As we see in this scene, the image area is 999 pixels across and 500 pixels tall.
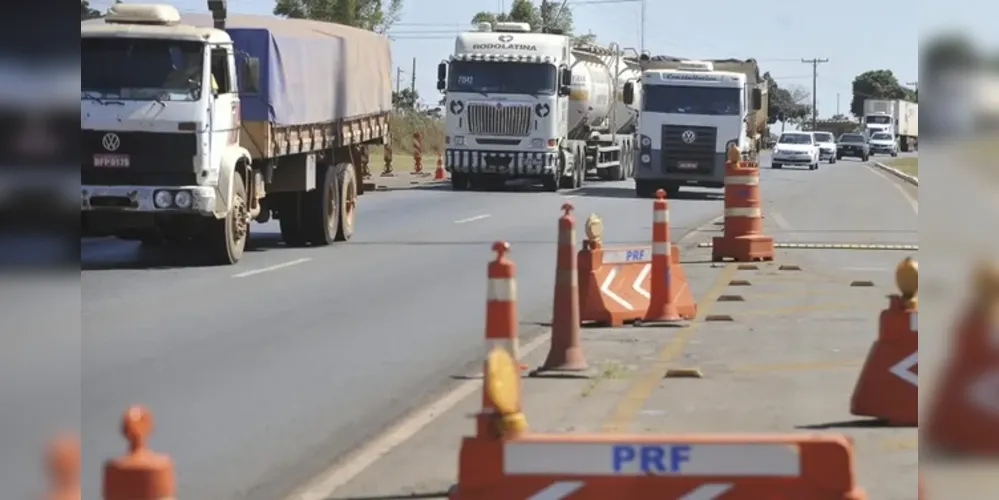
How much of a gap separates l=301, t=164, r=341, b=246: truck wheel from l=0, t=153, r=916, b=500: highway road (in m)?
0.40

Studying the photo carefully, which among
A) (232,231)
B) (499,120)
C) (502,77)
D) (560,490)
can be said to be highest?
(502,77)

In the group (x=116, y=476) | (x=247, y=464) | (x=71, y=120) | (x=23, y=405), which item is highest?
(x=71, y=120)

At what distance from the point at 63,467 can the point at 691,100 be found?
117 ft

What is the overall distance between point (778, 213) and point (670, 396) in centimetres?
2327

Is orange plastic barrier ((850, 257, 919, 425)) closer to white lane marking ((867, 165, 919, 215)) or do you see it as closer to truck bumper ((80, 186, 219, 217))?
truck bumper ((80, 186, 219, 217))

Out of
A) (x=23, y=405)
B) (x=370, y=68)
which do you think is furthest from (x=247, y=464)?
(x=370, y=68)

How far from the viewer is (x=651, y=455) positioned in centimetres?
568

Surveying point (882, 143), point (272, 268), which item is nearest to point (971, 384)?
point (272, 268)

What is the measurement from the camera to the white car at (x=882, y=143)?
3565 inches

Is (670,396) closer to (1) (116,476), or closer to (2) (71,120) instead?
(1) (116,476)

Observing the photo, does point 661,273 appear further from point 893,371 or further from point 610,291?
point 893,371

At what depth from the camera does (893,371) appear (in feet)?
28.1

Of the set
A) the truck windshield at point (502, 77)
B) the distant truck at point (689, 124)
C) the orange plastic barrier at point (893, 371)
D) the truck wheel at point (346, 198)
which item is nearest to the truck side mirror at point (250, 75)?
the truck wheel at point (346, 198)

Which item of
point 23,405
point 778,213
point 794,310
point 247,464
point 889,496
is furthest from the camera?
point 778,213
